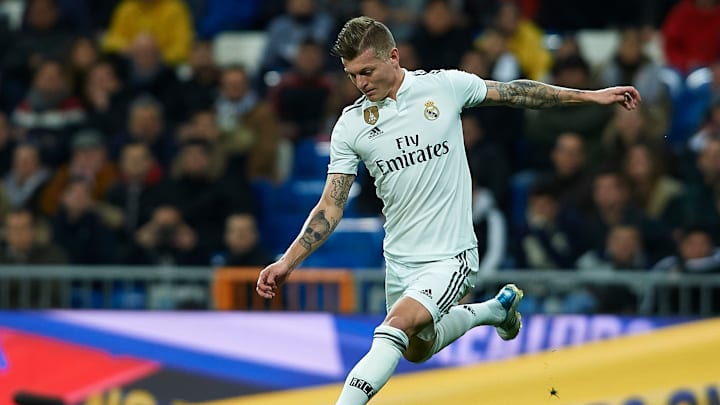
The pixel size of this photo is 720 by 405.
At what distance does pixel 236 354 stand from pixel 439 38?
440 cm

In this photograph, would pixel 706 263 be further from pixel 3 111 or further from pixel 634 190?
pixel 3 111

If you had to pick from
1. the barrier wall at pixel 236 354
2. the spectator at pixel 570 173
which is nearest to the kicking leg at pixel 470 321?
the barrier wall at pixel 236 354

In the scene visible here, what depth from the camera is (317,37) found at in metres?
15.5

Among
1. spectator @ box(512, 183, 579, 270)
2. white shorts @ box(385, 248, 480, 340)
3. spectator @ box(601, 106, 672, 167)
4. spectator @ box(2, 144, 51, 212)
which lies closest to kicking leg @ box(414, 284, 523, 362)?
white shorts @ box(385, 248, 480, 340)

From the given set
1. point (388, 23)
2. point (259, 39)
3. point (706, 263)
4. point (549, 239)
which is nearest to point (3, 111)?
point (259, 39)

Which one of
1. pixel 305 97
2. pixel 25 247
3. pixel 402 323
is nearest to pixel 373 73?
pixel 402 323

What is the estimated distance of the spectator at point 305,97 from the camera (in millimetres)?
14883

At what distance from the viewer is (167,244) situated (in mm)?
13102

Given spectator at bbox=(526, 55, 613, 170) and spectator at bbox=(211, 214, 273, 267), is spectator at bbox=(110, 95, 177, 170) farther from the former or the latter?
spectator at bbox=(526, 55, 613, 170)

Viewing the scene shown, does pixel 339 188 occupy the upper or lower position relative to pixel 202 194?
lower

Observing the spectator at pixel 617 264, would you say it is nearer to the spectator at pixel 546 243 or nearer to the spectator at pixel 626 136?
the spectator at pixel 546 243

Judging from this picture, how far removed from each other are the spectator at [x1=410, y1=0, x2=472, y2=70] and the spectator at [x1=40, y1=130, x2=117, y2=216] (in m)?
3.09

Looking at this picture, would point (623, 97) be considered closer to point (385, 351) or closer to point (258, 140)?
point (385, 351)

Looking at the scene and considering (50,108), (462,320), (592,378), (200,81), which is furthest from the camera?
(50,108)
